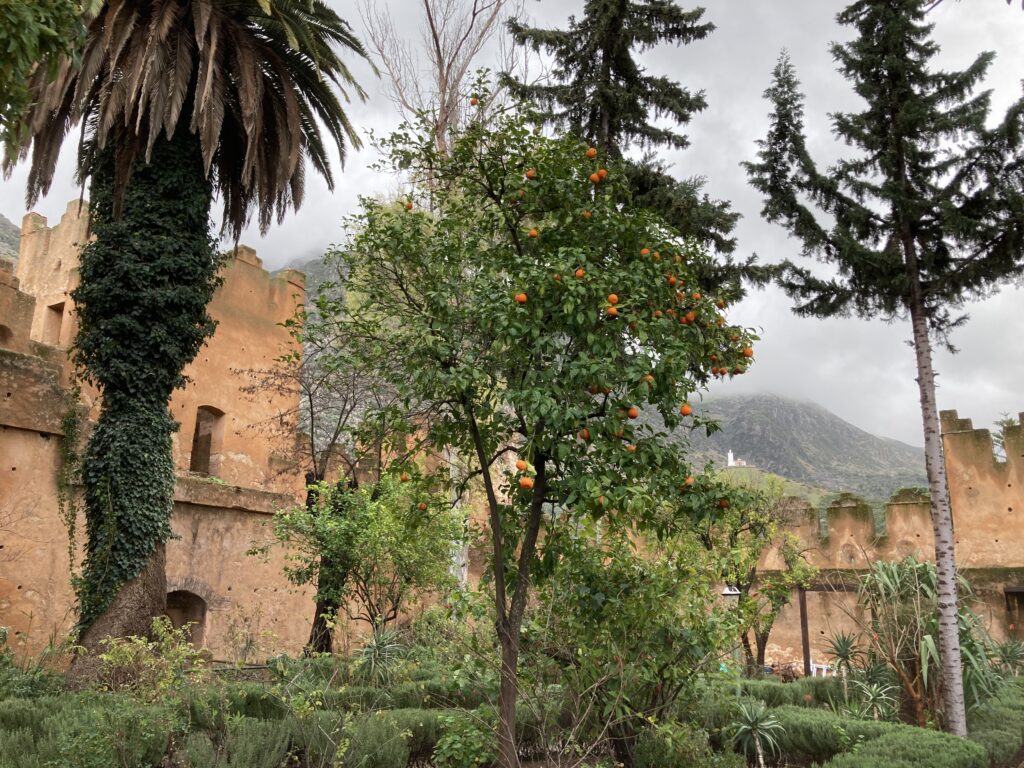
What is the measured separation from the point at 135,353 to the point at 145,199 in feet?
7.47

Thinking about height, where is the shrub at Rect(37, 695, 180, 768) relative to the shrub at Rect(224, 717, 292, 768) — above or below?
above

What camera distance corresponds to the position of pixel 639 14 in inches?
512

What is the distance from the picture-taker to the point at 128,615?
9.90m

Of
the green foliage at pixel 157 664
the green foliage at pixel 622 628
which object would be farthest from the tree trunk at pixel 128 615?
the green foliage at pixel 622 628

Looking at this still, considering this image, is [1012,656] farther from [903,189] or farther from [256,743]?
[256,743]

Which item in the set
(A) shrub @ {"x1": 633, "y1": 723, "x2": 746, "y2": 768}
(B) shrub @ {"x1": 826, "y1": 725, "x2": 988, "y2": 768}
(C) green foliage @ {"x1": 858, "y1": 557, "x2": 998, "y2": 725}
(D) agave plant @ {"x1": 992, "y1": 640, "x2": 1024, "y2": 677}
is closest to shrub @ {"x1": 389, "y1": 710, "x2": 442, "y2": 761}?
(A) shrub @ {"x1": 633, "y1": 723, "x2": 746, "y2": 768}

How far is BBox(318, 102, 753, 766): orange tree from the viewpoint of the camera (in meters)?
5.07

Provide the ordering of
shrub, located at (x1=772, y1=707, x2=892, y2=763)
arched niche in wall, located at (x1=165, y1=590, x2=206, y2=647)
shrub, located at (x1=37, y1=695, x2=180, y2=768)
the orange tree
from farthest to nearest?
1. arched niche in wall, located at (x1=165, y1=590, x2=206, y2=647)
2. shrub, located at (x1=772, y1=707, x2=892, y2=763)
3. shrub, located at (x1=37, y1=695, x2=180, y2=768)
4. the orange tree

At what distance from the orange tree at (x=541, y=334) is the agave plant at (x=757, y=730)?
3.89 meters

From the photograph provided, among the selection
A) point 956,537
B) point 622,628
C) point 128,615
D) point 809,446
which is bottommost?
point 128,615

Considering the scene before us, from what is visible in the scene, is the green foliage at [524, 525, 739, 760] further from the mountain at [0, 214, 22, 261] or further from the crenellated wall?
the mountain at [0, 214, 22, 261]

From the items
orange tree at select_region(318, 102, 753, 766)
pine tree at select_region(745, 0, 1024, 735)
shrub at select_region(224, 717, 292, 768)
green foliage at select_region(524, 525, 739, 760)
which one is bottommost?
shrub at select_region(224, 717, 292, 768)

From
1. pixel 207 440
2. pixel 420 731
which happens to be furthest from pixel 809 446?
pixel 420 731

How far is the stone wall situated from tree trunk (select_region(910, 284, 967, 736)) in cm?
743
